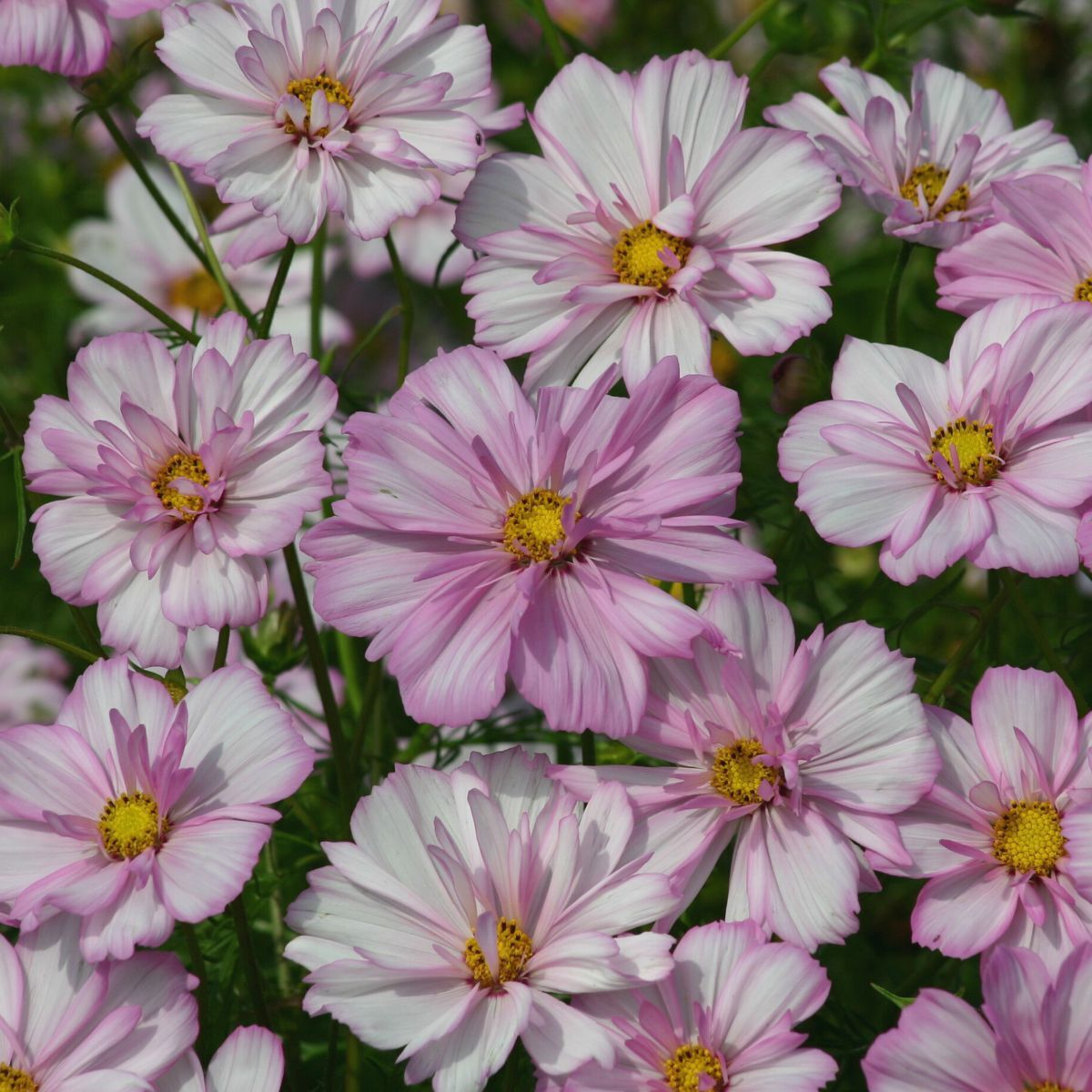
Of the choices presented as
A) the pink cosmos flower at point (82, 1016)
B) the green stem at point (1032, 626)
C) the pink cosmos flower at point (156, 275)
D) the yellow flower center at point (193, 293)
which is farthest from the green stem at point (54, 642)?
the yellow flower center at point (193, 293)

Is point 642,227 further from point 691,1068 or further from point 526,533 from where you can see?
point 691,1068

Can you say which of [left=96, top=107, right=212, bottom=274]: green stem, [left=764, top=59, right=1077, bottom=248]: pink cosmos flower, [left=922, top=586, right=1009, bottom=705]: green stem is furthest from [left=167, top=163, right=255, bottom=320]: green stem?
[left=922, top=586, right=1009, bottom=705]: green stem

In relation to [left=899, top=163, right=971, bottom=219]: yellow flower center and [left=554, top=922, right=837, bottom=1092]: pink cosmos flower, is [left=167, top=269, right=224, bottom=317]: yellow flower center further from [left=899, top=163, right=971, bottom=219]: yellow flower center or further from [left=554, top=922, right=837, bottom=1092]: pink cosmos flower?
[left=554, top=922, right=837, bottom=1092]: pink cosmos flower

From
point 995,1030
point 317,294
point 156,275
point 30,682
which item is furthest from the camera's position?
point 156,275

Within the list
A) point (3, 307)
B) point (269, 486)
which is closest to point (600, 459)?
point (269, 486)

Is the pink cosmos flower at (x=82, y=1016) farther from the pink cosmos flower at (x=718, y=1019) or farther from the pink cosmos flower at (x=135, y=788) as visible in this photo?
the pink cosmos flower at (x=718, y=1019)

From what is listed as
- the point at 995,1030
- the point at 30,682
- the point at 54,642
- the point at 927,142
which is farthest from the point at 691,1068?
the point at 30,682
